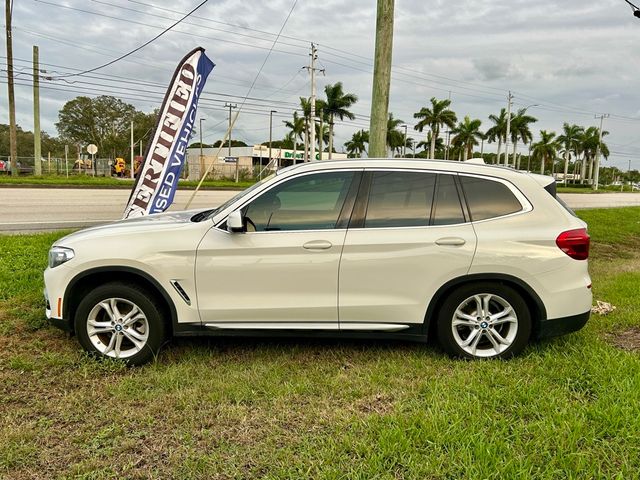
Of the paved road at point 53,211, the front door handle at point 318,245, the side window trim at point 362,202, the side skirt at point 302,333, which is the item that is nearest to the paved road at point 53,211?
the paved road at point 53,211

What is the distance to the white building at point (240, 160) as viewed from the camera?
4810cm

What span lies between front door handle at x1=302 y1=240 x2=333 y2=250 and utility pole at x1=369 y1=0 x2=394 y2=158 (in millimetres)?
4076

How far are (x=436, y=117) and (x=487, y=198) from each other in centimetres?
5508

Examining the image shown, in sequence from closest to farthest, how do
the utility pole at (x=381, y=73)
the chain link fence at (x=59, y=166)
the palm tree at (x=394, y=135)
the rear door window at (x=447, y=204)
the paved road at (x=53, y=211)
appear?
the rear door window at (x=447, y=204)
the utility pole at (x=381, y=73)
the paved road at (x=53, y=211)
the chain link fence at (x=59, y=166)
the palm tree at (x=394, y=135)

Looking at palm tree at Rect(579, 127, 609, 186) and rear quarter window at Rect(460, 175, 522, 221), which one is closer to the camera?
rear quarter window at Rect(460, 175, 522, 221)

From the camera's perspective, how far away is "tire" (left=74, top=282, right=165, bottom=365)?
3834 mm

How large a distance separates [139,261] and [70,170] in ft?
157

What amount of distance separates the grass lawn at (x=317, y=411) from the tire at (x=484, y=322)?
0.14 m

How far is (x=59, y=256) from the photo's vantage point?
3891 mm

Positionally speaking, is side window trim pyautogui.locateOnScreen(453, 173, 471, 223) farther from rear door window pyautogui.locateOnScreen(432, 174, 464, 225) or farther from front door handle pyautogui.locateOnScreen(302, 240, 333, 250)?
front door handle pyautogui.locateOnScreen(302, 240, 333, 250)

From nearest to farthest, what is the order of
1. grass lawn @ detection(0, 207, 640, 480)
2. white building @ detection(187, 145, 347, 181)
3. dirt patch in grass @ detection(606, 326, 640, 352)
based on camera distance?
1. grass lawn @ detection(0, 207, 640, 480)
2. dirt patch in grass @ detection(606, 326, 640, 352)
3. white building @ detection(187, 145, 347, 181)

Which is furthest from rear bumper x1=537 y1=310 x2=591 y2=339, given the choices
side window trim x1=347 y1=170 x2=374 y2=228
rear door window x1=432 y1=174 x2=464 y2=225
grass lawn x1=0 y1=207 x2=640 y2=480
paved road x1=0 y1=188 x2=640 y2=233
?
paved road x1=0 y1=188 x2=640 y2=233

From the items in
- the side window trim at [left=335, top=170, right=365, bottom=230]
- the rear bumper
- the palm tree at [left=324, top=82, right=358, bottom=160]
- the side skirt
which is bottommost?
the side skirt

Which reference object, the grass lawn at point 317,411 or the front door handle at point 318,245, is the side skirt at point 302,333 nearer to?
the grass lawn at point 317,411
